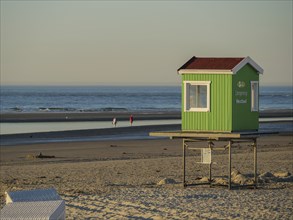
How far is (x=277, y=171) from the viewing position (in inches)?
1099

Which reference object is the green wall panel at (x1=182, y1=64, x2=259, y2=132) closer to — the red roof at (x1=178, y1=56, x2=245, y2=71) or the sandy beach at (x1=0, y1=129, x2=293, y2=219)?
the red roof at (x1=178, y1=56, x2=245, y2=71)

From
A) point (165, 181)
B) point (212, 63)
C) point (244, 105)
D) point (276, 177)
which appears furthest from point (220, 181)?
point (212, 63)

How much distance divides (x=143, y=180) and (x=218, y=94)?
508 cm

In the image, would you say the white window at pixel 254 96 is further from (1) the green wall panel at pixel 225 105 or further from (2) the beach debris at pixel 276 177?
(2) the beach debris at pixel 276 177

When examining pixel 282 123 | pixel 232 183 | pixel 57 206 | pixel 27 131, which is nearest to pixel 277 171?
pixel 232 183

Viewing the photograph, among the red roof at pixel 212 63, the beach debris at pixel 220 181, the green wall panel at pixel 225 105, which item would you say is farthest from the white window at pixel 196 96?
the beach debris at pixel 220 181

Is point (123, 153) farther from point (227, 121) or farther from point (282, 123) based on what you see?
point (282, 123)

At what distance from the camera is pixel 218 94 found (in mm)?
22141

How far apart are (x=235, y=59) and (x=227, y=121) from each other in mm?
1967

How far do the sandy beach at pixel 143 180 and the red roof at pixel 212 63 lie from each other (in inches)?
147

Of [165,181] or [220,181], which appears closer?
[220,181]

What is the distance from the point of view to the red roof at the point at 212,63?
2220 centimetres

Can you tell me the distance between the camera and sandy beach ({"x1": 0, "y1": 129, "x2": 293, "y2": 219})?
19.0 meters

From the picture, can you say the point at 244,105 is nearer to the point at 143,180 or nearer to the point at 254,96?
the point at 254,96
